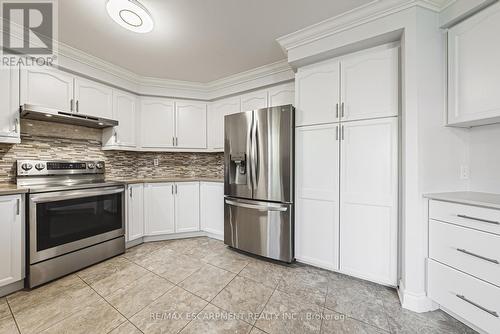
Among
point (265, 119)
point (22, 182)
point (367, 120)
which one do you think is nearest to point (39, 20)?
point (22, 182)

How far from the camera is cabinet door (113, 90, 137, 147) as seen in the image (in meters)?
2.77

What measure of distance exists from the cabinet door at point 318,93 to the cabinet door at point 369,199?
0.26 meters

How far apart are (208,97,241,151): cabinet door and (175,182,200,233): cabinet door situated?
0.73 meters

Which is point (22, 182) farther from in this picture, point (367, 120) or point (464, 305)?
point (464, 305)

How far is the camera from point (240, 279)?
1977mm

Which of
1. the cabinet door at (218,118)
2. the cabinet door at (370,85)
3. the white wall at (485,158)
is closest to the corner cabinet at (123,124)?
the cabinet door at (218,118)

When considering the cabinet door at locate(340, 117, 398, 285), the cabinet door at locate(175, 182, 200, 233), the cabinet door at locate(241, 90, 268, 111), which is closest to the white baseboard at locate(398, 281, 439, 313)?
the cabinet door at locate(340, 117, 398, 285)

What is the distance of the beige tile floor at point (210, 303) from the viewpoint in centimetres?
138

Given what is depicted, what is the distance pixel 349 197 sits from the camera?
1938 mm

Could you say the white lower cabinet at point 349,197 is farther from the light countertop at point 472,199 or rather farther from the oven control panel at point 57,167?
the oven control panel at point 57,167

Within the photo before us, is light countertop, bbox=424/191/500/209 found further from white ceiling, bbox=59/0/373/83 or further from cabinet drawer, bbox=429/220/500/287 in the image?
white ceiling, bbox=59/0/373/83

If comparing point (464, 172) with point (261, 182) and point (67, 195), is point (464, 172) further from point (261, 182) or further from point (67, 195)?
point (67, 195)

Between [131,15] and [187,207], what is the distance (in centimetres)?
234

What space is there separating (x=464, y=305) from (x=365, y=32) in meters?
2.14
